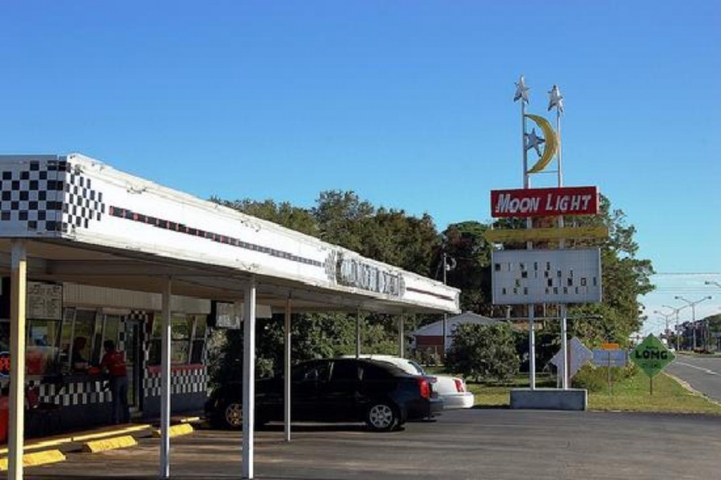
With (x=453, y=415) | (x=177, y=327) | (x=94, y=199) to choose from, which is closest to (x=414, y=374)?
(x=453, y=415)

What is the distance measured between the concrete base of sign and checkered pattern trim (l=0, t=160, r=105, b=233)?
21246 mm

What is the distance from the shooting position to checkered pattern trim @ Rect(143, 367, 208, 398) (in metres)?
21.7

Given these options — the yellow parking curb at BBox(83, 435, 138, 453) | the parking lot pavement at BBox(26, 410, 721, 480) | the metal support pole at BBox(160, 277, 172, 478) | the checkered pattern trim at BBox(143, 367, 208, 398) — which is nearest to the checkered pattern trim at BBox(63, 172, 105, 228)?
the metal support pole at BBox(160, 277, 172, 478)

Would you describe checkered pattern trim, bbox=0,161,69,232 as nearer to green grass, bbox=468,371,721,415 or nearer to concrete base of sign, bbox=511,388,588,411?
concrete base of sign, bbox=511,388,588,411

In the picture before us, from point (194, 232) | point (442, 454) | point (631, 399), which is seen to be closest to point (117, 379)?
point (442, 454)

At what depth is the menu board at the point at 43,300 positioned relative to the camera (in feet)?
45.1

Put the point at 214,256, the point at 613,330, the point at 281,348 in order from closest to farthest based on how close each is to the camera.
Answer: the point at 214,256 → the point at 281,348 → the point at 613,330

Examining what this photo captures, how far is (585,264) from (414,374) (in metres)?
9.43

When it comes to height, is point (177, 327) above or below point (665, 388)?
above

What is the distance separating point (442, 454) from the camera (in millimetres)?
15477

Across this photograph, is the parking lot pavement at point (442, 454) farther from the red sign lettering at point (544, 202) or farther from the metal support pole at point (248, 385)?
the red sign lettering at point (544, 202)

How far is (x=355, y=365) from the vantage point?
63.1 feet

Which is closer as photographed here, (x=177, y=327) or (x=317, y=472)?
(x=317, y=472)

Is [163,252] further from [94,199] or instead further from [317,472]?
[317,472]
